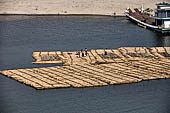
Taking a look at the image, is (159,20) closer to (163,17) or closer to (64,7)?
(163,17)

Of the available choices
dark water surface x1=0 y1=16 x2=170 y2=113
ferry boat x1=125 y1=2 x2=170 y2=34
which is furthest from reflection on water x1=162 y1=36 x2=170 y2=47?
ferry boat x1=125 y1=2 x2=170 y2=34

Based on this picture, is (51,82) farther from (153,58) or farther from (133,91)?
(153,58)

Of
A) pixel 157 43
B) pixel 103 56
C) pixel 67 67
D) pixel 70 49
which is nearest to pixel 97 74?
pixel 67 67

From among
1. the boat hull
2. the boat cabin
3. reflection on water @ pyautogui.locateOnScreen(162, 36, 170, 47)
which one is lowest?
reflection on water @ pyautogui.locateOnScreen(162, 36, 170, 47)

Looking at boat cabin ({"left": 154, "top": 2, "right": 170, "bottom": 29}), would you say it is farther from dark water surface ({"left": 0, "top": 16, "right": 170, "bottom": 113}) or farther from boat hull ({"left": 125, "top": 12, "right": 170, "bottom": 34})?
dark water surface ({"left": 0, "top": 16, "right": 170, "bottom": 113})

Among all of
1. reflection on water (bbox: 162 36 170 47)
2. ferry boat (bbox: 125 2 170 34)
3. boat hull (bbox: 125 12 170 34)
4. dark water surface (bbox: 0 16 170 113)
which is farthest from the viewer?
ferry boat (bbox: 125 2 170 34)

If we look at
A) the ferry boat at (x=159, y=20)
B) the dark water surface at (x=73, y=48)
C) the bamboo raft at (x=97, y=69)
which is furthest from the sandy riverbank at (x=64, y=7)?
the bamboo raft at (x=97, y=69)

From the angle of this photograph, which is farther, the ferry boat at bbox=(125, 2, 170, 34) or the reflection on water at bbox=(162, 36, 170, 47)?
the ferry boat at bbox=(125, 2, 170, 34)
